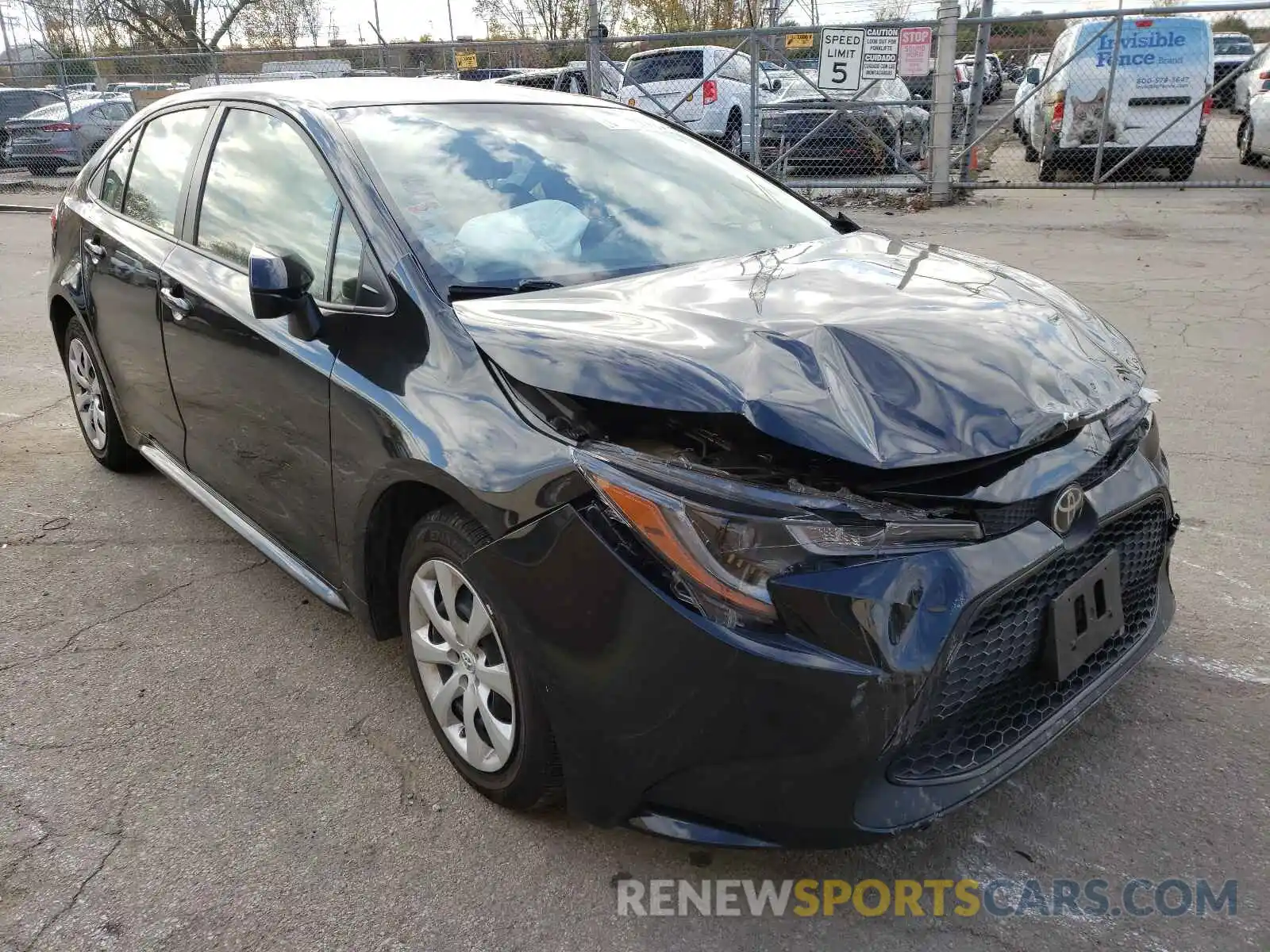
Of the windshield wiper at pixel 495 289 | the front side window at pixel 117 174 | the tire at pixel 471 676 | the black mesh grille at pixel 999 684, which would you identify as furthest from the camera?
the front side window at pixel 117 174

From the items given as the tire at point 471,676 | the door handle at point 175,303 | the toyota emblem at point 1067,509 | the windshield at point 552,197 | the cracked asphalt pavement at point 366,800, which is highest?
the windshield at point 552,197

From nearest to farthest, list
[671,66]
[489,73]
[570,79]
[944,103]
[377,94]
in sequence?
[377,94]
[944,103]
[671,66]
[570,79]
[489,73]

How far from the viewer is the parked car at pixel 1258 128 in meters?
12.6

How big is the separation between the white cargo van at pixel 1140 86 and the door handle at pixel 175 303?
10.9 metres

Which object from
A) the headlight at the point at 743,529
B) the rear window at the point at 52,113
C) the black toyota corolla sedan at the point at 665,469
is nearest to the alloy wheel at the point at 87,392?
the black toyota corolla sedan at the point at 665,469

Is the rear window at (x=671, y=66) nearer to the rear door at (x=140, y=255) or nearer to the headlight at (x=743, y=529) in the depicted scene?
the rear door at (x=140, y=255)

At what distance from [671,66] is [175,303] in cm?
1225

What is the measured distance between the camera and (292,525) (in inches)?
117

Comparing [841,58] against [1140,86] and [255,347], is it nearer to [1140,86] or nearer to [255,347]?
[1140,86]

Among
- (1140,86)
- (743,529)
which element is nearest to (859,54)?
(1140,86)

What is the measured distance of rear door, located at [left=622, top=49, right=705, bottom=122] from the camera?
45.4 feet

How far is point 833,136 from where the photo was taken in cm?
1262

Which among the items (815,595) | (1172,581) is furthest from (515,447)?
(1172,581)

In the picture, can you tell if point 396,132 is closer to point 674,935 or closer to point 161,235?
point 161,235
